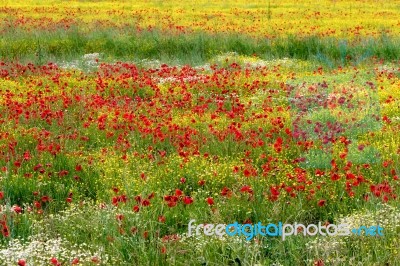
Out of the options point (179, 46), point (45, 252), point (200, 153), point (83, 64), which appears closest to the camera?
point (45, 252)

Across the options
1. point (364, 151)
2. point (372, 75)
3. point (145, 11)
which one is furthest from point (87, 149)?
point (145, 11)

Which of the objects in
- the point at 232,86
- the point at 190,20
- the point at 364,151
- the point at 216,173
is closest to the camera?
the point at 216,173

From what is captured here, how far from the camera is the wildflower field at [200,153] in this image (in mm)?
5457

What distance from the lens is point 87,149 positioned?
8898mm

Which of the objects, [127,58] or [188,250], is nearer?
[188,250]

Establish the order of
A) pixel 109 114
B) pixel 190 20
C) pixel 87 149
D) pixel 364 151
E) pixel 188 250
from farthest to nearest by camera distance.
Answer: pixel 190 20, pixel 109 114, pixel 87 149, pixel 364 151, pixel 188 250

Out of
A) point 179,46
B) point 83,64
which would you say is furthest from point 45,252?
point 179,46

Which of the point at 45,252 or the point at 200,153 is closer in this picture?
the point at 45,252

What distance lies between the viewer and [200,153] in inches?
325

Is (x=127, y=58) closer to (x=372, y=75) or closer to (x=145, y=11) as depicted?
(x=372, y=75)

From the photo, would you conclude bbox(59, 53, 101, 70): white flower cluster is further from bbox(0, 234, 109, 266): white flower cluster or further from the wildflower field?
bbox(0, 234, 109, 266): white flower cluster

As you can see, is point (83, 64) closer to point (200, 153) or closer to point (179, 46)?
point (179, 46)

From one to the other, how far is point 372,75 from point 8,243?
32.8ft

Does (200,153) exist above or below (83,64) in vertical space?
above
